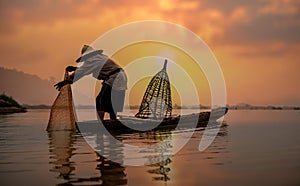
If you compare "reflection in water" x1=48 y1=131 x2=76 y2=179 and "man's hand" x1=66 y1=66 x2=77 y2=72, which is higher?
"man's hand" x1=66 y1=66 x2=77 y2=72

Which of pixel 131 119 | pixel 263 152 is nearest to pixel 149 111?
pixel 131 119

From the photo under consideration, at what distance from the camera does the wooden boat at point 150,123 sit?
21169mm

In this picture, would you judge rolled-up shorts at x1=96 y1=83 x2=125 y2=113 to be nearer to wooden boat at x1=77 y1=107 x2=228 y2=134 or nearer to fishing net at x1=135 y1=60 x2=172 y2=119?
wooden boat at x1=77 y1=107 x2=228 y2=134

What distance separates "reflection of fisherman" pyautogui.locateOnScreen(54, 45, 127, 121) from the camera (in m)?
19.4

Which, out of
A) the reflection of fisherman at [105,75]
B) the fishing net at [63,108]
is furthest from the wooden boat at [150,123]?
the reflection of fisherman at [105,75]

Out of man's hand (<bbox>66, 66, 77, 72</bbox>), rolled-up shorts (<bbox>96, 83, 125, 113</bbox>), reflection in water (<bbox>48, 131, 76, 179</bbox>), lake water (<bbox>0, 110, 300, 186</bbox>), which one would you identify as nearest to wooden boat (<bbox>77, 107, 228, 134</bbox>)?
rolled-up shorts (<bbox>96, 83, 125, 113</bbox>)

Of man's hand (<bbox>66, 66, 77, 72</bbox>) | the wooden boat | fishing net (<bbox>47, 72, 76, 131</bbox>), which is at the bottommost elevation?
the wooden boat

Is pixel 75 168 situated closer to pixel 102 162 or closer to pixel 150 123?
pixel 102 162

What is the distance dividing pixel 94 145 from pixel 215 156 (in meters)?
4.87

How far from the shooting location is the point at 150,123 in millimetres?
24484

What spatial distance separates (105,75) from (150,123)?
→ 18.8ft

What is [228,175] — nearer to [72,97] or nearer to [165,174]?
[165,174]

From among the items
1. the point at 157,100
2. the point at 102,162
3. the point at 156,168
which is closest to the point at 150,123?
the point at 157,100

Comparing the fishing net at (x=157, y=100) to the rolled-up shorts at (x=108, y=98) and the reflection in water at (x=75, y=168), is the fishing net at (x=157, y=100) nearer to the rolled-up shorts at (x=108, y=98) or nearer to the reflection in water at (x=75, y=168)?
the rolled-up shorts at (x=108, y=98)
